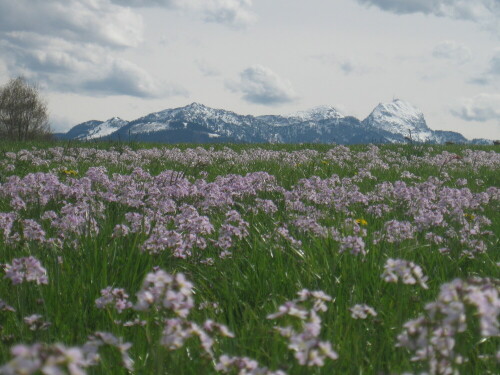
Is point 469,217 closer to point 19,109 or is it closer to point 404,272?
point 404,272

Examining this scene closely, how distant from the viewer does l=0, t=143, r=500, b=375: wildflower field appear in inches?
83.8

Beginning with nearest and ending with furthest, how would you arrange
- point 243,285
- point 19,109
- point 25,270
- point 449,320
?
point 449,320 < point 25,270 < point 243,285 < point 19,109

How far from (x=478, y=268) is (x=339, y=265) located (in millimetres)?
1500

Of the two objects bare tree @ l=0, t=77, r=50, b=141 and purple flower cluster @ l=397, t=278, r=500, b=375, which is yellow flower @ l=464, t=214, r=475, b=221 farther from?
bare tree @ l=0, t=77, r=50, b=141

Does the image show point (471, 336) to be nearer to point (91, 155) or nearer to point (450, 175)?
point (450, 175)

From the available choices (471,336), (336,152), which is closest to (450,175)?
(336,152)

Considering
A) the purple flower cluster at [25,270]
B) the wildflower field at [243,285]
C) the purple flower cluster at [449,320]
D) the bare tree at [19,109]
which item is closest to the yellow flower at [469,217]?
the wildflower field at [243,285]

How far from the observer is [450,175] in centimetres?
1284

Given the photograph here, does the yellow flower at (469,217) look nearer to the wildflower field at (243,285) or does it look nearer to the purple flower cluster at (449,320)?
the wildflower field at (243,285)

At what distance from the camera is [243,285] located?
449 cm

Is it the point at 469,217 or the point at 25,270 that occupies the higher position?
the point at 25,270

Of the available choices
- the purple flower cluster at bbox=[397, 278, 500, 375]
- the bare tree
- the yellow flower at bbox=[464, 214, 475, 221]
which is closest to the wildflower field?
the purple flower cluster at bbox=[397, 278, 500, 375]

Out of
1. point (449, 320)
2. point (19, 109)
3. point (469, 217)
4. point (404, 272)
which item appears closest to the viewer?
point (449, 320)

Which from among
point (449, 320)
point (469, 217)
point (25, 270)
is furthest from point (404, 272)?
point (469, 217)
